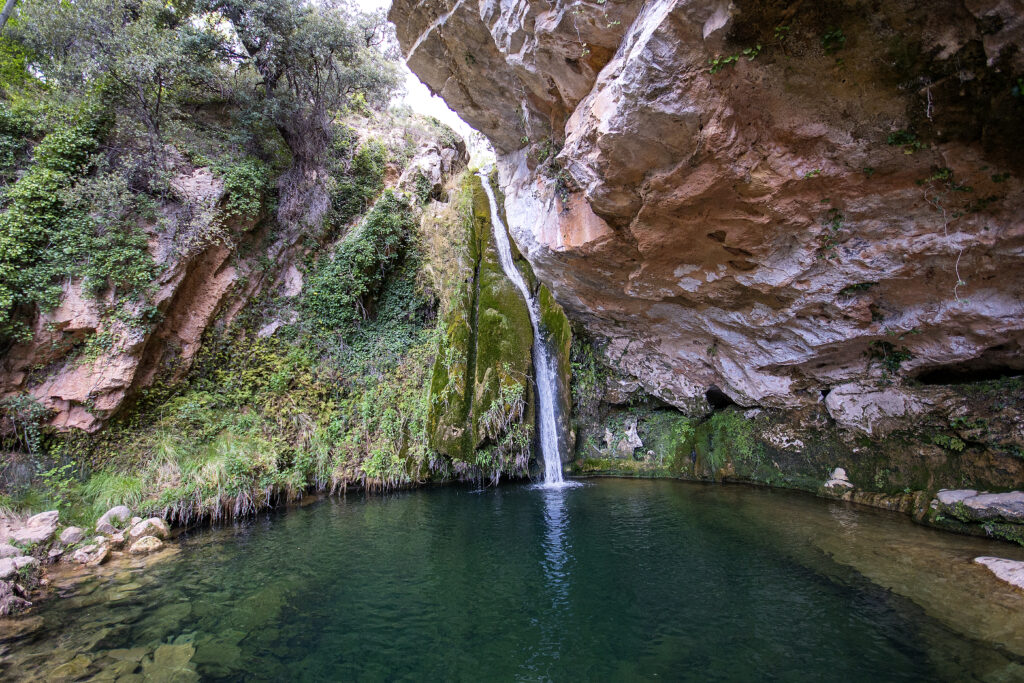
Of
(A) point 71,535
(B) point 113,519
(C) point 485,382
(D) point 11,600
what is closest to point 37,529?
(A) point 71,535

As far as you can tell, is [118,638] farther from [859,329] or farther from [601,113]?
[859,329]

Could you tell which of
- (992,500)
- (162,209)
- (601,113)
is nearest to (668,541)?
(992,500)

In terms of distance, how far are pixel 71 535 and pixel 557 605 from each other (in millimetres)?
6563

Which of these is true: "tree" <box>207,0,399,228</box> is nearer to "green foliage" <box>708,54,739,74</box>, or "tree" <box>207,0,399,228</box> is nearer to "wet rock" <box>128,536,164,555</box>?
"wet rock" <box>128,536,164,555</box>

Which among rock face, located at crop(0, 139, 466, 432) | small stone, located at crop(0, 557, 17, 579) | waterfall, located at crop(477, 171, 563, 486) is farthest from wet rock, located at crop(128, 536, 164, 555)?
waterfall, located at crop(477, 171, 563, 486)

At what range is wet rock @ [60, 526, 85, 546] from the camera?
228 inches

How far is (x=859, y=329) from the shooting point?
20.9 feet

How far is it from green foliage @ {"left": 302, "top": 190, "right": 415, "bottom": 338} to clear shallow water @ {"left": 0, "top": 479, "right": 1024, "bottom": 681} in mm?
Answer: 5432

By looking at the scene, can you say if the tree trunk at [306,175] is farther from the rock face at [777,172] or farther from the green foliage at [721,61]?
the green foliage at [721,61]

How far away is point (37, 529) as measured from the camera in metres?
5.76

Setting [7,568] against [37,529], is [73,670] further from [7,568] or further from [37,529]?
[37,529]

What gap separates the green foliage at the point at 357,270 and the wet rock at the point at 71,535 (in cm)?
544

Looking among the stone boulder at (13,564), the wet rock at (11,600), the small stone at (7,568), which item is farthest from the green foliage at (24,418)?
the wet rock at (11,600)

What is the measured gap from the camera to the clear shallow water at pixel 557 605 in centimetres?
343
